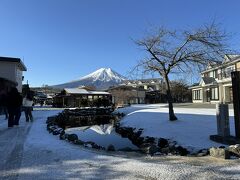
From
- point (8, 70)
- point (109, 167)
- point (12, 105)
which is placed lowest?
point (109, 167)

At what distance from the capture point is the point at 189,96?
237 feet

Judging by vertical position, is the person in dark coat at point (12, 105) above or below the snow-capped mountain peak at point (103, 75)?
below

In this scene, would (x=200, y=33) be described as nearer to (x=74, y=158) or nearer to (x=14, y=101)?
(x=14, y=101)

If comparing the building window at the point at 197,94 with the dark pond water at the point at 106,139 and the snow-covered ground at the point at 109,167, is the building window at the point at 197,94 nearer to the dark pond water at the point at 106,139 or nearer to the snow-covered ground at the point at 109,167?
the dark pond water at the point at 106,139

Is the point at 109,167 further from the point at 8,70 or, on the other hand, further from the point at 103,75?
the point at 103,75

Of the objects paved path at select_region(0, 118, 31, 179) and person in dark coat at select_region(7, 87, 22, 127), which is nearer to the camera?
paved path at select_region(0, 118, 31, 179)

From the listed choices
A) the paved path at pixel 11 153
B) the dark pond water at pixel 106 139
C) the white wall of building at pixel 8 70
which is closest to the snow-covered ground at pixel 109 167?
the paved path at pixel 11 153

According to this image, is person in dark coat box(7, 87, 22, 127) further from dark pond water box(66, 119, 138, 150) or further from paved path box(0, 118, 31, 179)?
dark pond water box(66, 119, 138, 150)

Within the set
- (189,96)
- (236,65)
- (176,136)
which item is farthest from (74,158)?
(189,96)

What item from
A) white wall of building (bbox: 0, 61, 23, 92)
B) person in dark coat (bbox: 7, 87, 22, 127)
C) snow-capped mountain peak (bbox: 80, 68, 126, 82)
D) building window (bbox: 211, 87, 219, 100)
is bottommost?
person in dark coat (bbox: 7, 87, 22, 127)

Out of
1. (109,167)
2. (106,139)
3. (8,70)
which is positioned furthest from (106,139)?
(8,70)

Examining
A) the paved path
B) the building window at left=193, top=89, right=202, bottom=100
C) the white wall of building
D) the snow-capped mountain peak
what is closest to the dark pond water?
the paved path

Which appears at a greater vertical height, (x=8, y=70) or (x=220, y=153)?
(x=8, y=70)

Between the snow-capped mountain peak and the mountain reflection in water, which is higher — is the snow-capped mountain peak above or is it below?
above
